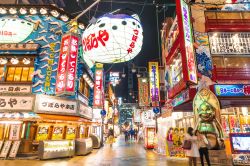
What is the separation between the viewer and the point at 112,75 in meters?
40.4

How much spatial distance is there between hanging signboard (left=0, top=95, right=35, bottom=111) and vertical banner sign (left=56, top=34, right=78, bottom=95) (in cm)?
206

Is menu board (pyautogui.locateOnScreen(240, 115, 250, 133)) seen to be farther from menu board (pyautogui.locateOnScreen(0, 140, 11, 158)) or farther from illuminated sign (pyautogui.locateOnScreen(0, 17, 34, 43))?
illuminated sign (pyautogui.locateOnScreen(0, 17, 34, 43))

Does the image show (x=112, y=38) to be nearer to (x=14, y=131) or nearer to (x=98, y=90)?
(x=14, y=131)

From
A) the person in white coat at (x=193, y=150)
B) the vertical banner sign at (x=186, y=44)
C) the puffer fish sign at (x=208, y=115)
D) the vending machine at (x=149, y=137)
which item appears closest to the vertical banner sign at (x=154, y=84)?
the vending machine at (x=149, y=137)

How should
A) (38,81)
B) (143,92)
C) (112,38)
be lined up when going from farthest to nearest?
(143,92), (38,81), (112,38)

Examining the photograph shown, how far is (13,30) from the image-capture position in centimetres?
1502

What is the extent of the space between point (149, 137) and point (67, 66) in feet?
39.6

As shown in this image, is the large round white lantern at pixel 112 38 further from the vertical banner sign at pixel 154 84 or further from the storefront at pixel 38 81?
the vertical banner sign at pixel 154 84

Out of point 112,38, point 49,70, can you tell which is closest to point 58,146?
point 49,70

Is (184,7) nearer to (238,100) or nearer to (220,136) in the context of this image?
(238,100)

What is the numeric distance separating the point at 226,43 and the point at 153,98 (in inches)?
360

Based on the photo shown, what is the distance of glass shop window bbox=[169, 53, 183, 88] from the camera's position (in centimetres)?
1615

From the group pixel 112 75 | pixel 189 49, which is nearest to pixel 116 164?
pixel 189 49

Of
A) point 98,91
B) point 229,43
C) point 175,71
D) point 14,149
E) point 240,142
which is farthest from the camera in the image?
point 98,91
